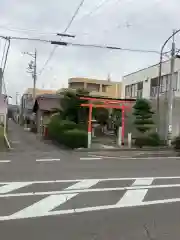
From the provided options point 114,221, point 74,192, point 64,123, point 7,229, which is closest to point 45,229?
point 7,229

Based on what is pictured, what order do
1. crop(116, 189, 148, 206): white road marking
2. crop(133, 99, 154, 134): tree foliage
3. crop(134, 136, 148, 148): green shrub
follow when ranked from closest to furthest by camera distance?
crop(116, 189, 148, 206): white road marking, crop(134, 136, 148, 148): green shrub, crop(133, 99, 154, 134): tree foliage

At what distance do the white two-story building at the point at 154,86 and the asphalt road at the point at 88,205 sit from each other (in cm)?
1510

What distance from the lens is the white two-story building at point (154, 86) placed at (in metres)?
26.2

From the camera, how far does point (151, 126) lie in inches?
989

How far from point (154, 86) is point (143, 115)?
402 inches

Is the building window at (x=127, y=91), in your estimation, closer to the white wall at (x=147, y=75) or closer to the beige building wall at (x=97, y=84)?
the white wall at (x=147, y=75)

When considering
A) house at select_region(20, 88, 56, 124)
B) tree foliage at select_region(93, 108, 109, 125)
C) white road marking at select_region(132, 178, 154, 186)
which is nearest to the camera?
white road marking at select_region(132, 178, 154, 186)

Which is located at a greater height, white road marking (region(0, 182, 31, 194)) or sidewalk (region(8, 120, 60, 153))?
white road marking (region(0, 182, 31, 194))

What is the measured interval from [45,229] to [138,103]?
1996 cm

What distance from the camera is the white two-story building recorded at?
26172 millimetres

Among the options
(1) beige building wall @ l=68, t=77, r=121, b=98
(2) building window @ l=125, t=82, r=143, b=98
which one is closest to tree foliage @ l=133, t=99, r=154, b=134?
(2) building window @ l=125, t=82, r=143, b=98

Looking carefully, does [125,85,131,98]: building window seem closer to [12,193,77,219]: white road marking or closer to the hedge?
the hedge

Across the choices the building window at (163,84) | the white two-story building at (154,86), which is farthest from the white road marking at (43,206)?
the building window at (163,84)

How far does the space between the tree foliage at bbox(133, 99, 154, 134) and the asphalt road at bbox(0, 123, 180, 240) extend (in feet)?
43.2
